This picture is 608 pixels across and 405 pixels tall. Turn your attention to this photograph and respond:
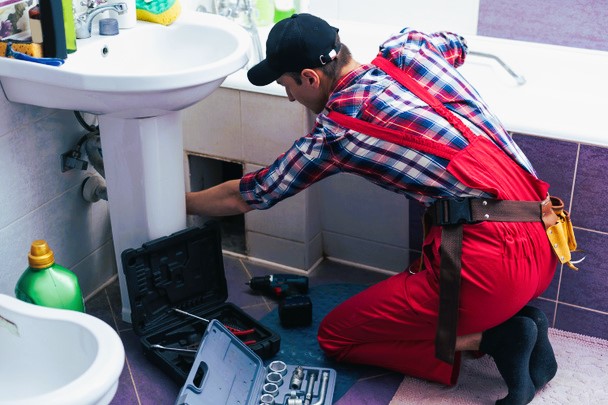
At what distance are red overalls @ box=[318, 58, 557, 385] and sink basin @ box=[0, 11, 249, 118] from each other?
37cm

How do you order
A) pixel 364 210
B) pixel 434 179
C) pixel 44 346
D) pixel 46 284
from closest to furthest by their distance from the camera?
pixel 44 346 < pixel 434 179 < pixel 46 284 < pixel 364 210

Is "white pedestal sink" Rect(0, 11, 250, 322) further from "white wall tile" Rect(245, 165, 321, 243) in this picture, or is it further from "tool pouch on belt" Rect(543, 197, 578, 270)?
"tool pouch on belt" Rect(543, 197, 578, 270)

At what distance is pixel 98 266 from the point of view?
2754 mm

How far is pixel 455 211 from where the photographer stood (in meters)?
2.07

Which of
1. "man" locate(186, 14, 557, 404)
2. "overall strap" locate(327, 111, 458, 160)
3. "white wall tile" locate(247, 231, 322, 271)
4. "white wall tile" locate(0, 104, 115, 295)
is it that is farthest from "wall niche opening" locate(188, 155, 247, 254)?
"overall strap" locate(327, 111, 458, 160)

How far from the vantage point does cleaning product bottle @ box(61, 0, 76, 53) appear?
213 cm

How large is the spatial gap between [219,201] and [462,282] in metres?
0.68

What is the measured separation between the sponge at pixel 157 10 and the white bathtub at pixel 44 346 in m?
0.89

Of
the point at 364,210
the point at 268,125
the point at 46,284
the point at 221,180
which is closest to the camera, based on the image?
the point at 46,284

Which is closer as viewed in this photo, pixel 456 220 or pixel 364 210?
pixel 456 220

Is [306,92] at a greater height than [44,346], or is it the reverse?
[306,92]

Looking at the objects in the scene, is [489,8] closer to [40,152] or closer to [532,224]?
[532,224]

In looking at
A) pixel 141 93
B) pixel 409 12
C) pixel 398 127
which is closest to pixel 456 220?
pixel 398 127

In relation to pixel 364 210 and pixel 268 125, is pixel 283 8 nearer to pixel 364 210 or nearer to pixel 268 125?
pixel 268 125
